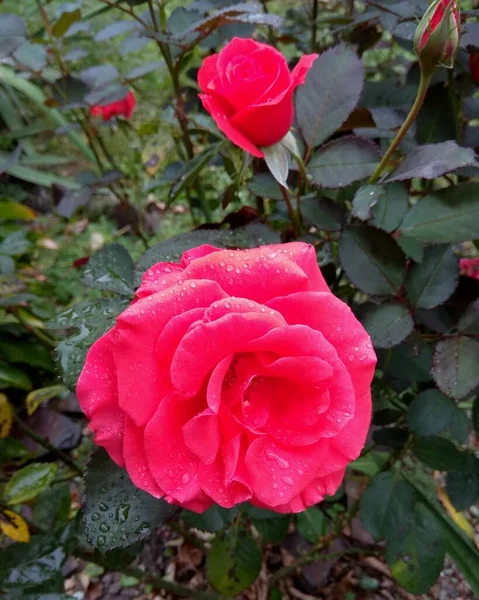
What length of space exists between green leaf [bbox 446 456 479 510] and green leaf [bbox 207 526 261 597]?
353mm

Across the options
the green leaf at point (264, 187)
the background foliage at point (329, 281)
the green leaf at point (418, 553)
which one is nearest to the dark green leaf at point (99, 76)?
the background foliage at point (329, 281)

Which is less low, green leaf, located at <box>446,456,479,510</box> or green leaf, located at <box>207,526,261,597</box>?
green leaf, located at <box>446,456,479,510</box>

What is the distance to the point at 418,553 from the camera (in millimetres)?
815

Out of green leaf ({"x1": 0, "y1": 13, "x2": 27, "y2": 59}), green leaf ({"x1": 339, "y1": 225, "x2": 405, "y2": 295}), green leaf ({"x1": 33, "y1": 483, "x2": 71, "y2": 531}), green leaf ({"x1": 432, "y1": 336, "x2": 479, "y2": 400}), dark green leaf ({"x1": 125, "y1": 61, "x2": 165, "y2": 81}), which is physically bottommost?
green leaf ({"x1": 33, "y1": 483, "x2": 71, "y2": 531})

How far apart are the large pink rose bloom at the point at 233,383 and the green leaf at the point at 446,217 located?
206mm

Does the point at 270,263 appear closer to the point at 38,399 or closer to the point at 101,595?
the point at 38,399

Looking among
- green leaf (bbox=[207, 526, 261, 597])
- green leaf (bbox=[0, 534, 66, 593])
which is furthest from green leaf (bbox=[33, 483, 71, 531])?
green leaf (bbox=[207, 526, 261, 597])

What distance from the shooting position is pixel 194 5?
780 mm

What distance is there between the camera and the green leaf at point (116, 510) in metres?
0.45

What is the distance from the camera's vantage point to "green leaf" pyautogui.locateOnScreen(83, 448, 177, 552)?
1.47 ft

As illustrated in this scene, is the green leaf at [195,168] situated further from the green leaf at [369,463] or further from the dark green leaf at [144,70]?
the green leaf at [369,463]

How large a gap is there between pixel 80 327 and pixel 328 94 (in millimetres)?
388

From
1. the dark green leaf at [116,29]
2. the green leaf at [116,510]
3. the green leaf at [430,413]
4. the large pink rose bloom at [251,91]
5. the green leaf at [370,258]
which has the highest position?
the dark green leaf at [116,29]

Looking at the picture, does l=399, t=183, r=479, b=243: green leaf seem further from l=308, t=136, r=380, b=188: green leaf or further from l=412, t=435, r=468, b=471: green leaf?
l=412, t=435, r=468, b=471: green leaf
